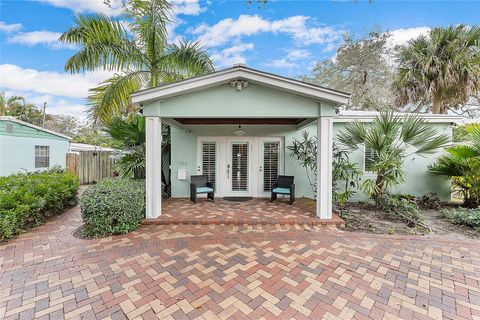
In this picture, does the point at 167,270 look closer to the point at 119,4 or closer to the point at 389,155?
the point at 389,155

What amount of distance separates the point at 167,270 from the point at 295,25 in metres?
9.53

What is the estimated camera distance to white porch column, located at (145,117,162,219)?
5367mm

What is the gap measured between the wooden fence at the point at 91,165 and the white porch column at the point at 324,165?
11.3m

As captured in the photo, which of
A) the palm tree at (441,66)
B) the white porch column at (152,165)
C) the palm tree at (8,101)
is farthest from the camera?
the palm tree at (8,101)

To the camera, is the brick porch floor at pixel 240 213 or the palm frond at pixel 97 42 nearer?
the brick porch floor at pixel 240 213

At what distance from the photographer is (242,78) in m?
5.17

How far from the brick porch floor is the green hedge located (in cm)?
254

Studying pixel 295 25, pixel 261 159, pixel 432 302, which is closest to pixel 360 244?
pixel 432 302

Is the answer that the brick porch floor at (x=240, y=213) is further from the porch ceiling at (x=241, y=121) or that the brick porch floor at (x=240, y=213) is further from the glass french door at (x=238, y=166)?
the porch ceiling at (x=241, y=121)

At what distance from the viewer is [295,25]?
8492 mm

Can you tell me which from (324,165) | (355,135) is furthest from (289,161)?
(324,165)

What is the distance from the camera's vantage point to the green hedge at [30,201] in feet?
14.2

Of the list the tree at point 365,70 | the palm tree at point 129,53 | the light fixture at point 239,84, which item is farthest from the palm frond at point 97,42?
the tree at point 365,70

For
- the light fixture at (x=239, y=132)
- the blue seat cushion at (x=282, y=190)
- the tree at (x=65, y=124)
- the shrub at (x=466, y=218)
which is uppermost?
the tree at (x=65, y=124)
